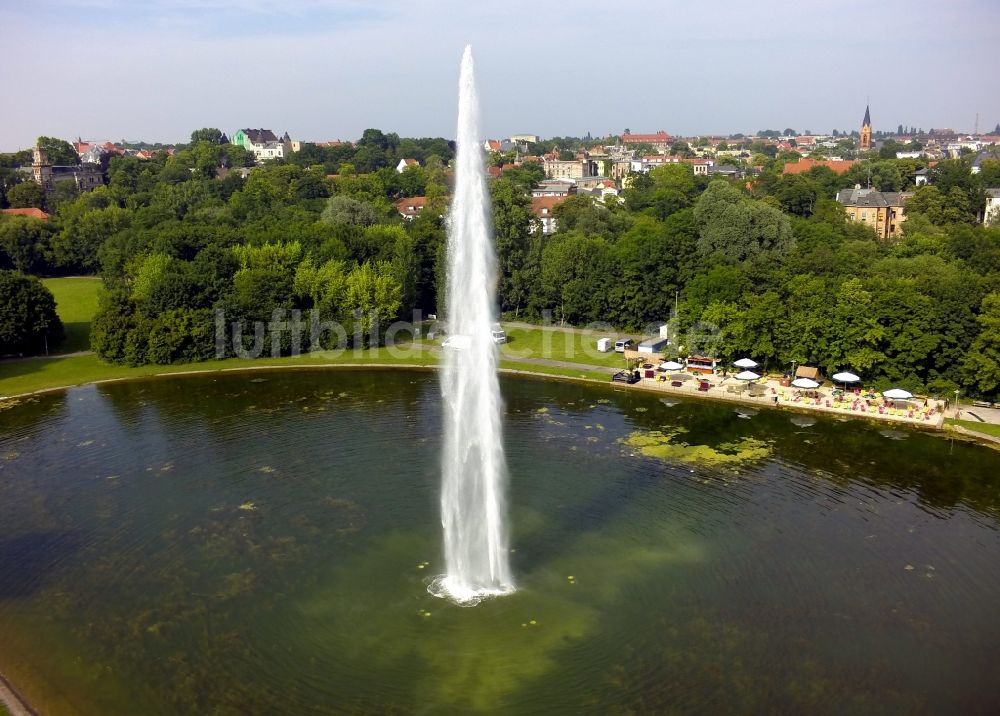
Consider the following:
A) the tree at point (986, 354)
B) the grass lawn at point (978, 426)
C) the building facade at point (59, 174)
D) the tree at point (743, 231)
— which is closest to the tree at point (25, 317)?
the tree at point (743, 231)

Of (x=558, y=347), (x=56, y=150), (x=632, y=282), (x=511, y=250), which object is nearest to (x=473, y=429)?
(x=558, y=347)

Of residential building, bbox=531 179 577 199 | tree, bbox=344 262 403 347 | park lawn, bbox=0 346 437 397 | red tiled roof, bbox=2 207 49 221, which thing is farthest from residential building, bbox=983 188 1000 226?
red tiled roof, bbox=2 207 49 221

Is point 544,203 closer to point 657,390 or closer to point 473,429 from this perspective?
point 657,390

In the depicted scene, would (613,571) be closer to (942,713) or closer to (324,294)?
(942,713)

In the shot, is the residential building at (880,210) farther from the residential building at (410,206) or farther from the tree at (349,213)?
the tree at (349,213)

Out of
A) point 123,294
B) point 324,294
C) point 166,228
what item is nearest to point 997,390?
point 324,294
